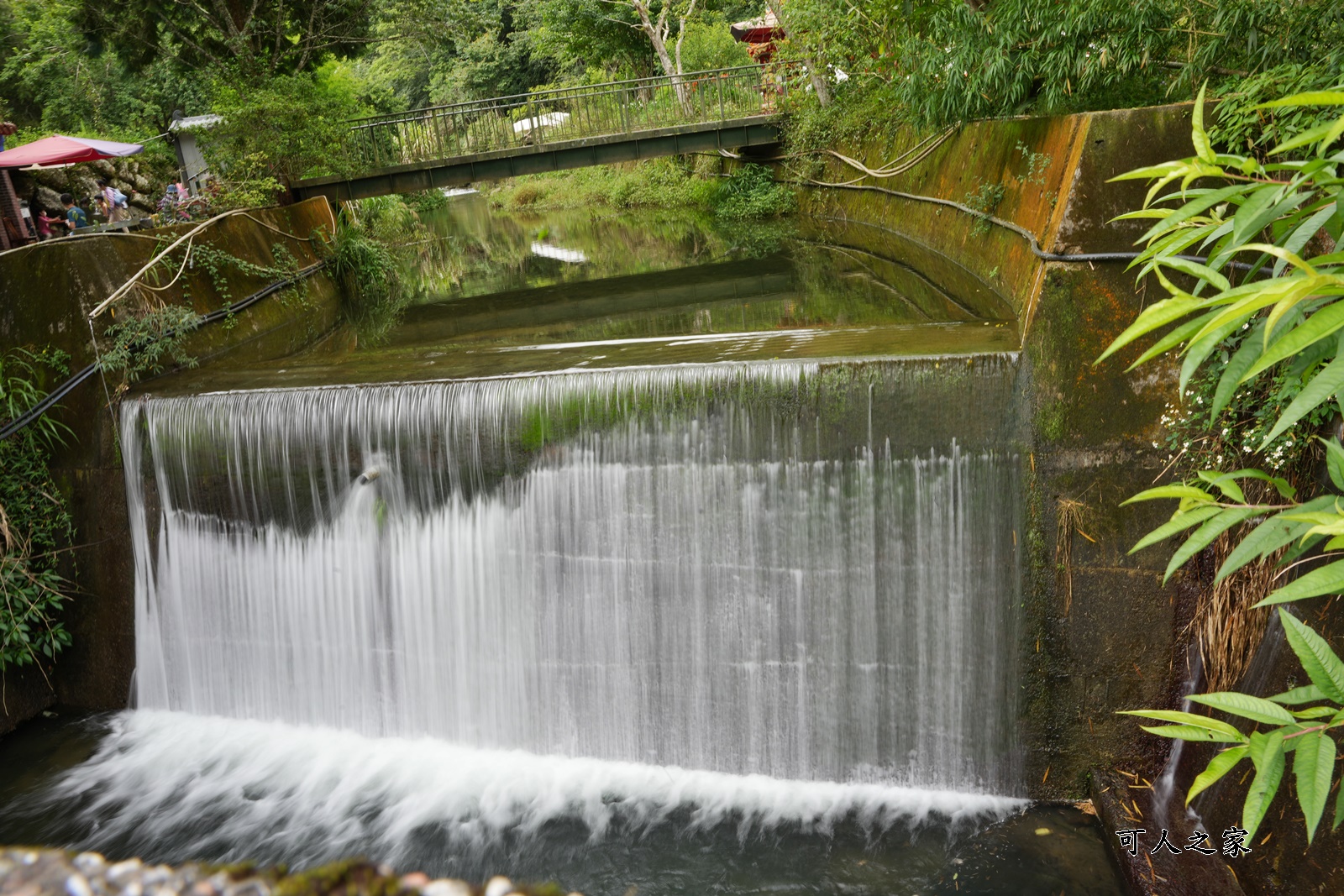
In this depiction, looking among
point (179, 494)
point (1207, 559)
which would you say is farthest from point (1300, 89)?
point (179, 494)

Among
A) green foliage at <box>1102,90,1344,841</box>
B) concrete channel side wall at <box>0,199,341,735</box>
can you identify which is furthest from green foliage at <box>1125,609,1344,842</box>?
concrete channel side wall at <box>0,199,341,735</box>

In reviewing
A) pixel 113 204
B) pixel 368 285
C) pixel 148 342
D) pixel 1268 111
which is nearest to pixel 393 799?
pixel 148 342

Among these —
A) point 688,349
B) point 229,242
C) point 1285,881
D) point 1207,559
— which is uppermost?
point 229,242

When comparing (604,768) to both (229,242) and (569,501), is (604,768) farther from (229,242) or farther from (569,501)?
(229,242)

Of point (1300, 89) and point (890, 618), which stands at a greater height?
point (1300, 89)

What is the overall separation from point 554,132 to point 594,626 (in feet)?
49.5

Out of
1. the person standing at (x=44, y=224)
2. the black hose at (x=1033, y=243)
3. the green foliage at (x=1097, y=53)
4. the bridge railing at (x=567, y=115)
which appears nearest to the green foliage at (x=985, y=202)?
the black hose at (x=1033, y=243)

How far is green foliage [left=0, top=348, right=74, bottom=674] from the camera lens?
752cm

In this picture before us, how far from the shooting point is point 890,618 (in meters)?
6.03

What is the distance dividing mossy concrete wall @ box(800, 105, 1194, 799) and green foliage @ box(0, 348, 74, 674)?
25.5 ft

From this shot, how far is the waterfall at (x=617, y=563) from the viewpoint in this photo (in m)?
5.92

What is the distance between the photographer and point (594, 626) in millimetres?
6586

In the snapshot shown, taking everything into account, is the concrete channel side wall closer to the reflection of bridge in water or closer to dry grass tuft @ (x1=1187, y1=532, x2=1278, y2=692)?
dry grass tuft @ (x1=1187, y1=532, x2=1278, y2=692)

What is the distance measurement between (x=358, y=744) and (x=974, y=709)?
4.60m
